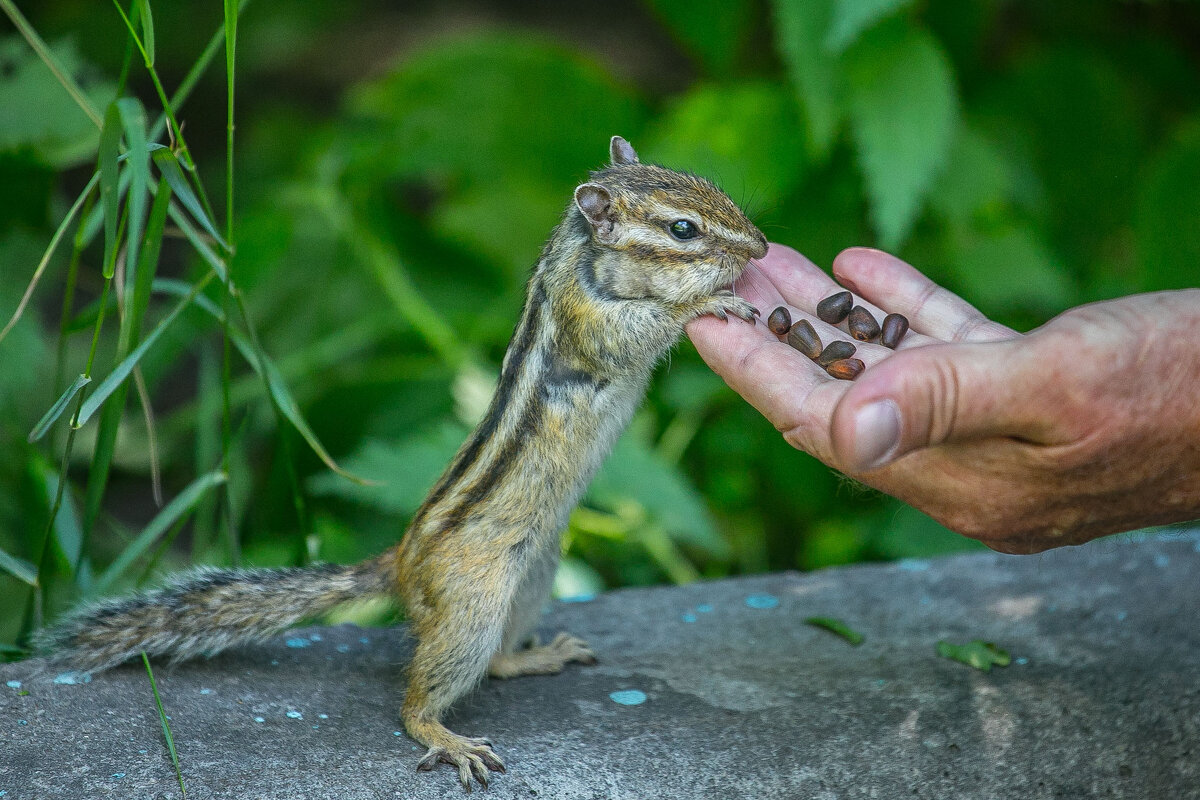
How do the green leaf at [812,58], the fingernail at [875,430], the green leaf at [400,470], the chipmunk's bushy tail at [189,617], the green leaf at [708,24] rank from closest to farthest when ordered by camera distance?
the fingernail at [875,430] < the chipmunk's bushy tail at [189,617] < the green leaf at [400,470] < the green leaf at [812,58] < the green leaf at [708,24]

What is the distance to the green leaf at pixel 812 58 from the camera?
4352 mm

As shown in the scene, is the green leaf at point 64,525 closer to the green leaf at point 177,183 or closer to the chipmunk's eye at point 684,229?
the green leaf at point 177,183

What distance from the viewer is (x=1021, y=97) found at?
18.4 ft

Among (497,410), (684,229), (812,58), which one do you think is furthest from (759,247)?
(812,58)

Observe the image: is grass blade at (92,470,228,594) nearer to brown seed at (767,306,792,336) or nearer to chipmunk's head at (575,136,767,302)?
chipmunk's head at (575,136,767,302)

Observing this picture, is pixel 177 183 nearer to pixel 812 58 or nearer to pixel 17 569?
pixel 17 569

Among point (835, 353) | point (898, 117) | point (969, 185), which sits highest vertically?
point (898, 117)

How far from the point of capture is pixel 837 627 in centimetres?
317

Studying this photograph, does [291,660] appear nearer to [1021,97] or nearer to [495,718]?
[495,718]

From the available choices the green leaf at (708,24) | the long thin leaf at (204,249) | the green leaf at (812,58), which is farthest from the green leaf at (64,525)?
the green leaf at (708,24)

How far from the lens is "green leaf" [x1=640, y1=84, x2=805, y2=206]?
4.59 metres

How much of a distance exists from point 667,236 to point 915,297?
0.72 meters

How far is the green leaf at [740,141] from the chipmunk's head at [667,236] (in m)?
1.49

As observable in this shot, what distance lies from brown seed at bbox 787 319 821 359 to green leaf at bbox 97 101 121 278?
1640 millimetres
